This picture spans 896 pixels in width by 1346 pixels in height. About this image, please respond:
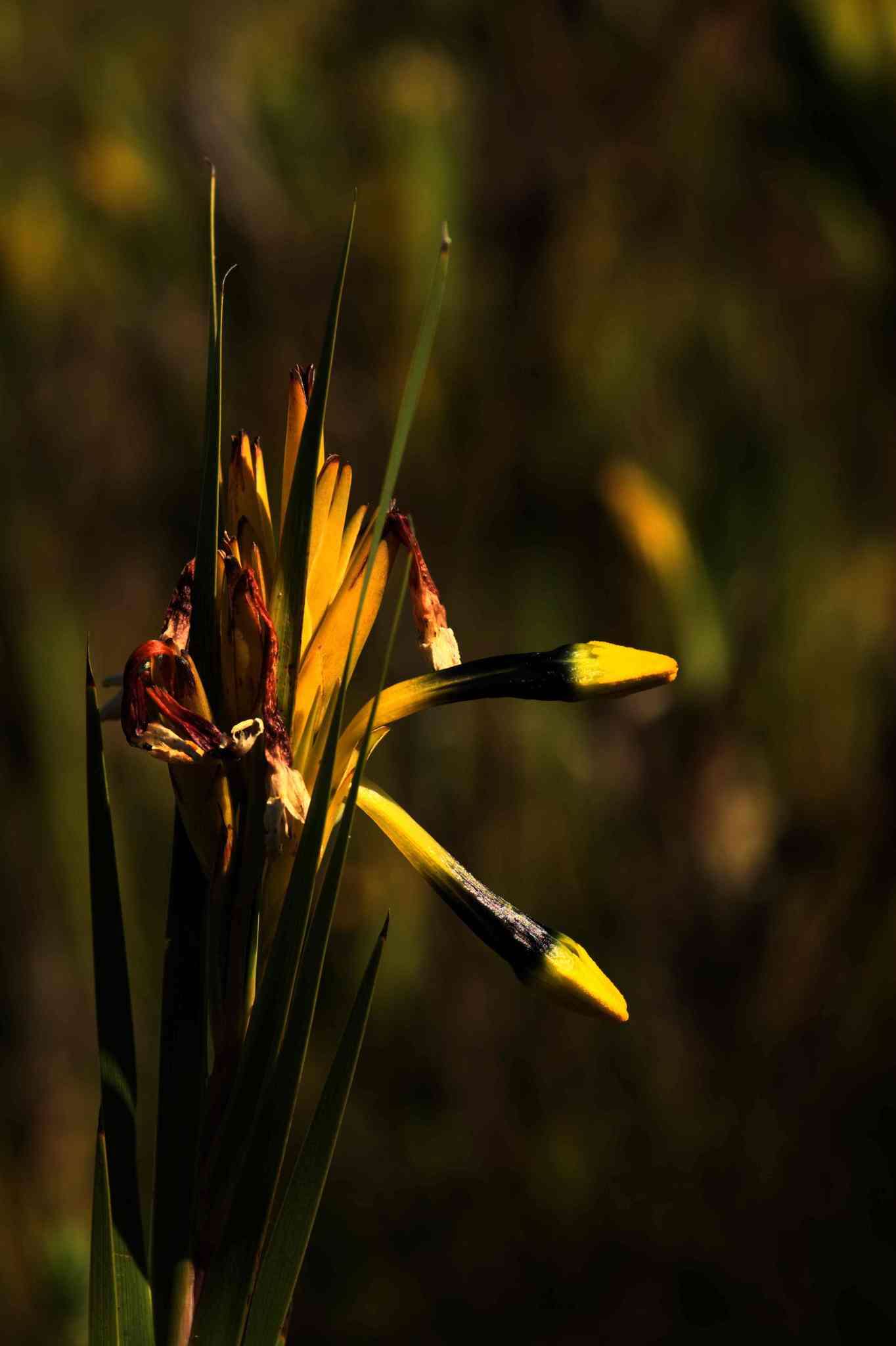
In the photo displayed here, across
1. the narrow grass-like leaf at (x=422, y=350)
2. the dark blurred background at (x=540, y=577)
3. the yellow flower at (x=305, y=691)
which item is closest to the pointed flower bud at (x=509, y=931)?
the yellow flower at (x=305, y=691)

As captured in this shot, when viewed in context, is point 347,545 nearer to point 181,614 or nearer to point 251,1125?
point 181,614

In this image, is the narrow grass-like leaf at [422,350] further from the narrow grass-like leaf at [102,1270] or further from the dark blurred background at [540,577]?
the dark blurred background at [540,577]

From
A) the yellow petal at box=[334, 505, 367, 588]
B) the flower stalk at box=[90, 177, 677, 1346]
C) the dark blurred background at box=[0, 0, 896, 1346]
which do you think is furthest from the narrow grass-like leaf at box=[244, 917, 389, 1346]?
the dark blurred background at box=[0, 0, 896, 1346]

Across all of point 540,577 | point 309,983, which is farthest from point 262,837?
point 540,577

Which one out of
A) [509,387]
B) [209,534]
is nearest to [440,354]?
[509,387]

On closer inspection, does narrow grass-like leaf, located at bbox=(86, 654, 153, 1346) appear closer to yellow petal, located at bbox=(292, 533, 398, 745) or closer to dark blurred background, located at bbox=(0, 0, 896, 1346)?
yellow petal, located at bbox=(292, 533, 398, 745)
